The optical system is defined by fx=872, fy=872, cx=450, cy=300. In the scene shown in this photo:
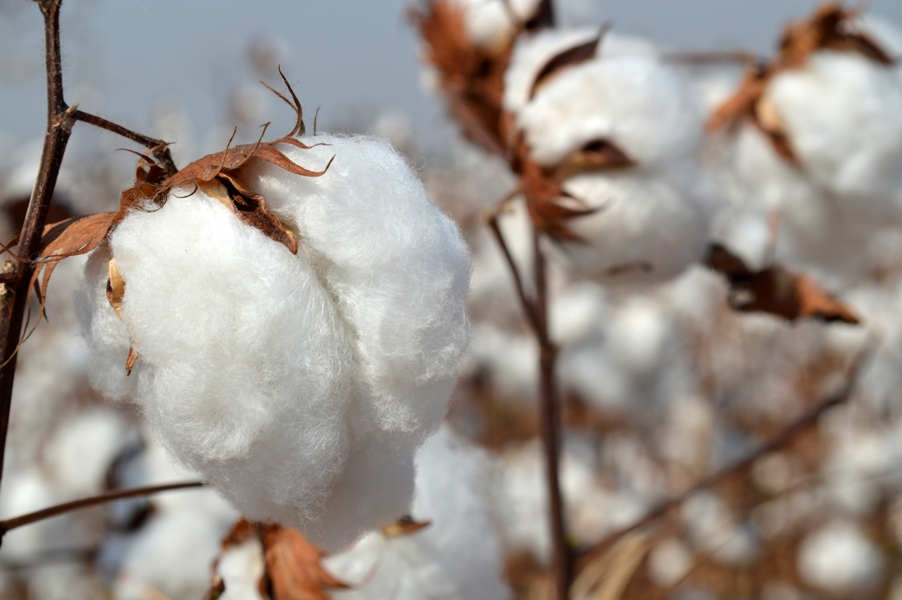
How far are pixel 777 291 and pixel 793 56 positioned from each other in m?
0.45

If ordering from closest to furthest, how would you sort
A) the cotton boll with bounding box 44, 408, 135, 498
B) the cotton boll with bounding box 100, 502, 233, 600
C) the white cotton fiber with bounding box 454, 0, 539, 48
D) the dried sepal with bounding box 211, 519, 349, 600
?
the dried sepal with bounding box 211, 519, 349, 600 → the white cotton fiber with bounding box 454, 0, 539, 48 → the cotton boll with bounding box 100, 502, 233, 600 → the cotton boll with bounding box 44, 408, 135, 498

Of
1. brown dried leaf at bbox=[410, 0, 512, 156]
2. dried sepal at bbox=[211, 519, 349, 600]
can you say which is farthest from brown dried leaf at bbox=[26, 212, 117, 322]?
brown dried leaf at bbox=[410, 0, 512, 156]

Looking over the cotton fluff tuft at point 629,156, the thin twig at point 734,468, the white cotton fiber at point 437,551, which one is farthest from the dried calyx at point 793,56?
the white cotton fiber at point 437,551

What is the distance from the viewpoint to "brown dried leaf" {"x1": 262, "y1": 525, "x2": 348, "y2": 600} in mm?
868

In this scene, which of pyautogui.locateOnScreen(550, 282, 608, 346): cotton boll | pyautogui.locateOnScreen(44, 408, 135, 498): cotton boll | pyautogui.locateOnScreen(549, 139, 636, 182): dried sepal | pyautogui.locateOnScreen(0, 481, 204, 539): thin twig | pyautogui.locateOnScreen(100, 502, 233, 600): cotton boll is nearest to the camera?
pyautogui.locateOnScreen(0, 481, 204, 539): thin twig

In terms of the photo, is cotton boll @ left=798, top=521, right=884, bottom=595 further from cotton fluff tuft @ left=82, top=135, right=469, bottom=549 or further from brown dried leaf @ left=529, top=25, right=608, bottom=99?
cotton fluff tuft @ left=82, top=135, right=469, bottom=549

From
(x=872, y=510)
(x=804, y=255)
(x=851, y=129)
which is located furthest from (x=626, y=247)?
(x=872, y=510)

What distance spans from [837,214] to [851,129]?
193 millimetres

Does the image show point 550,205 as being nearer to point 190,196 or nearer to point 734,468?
point 734,468

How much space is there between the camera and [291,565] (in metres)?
0.87

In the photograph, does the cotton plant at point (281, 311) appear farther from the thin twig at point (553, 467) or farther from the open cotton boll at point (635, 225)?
the thin twig at point (553, 467)

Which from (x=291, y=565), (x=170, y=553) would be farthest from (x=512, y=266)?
(x=170, y=553)

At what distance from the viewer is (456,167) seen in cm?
653

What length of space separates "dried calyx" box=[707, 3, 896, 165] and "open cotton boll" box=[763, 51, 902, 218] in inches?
0.5
